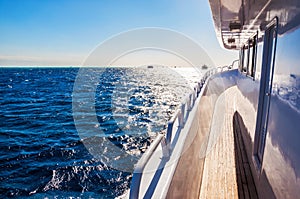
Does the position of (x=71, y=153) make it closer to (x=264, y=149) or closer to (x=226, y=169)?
(x=226, y=169)

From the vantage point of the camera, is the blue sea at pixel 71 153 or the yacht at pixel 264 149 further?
the blue sea at pixel 71 153

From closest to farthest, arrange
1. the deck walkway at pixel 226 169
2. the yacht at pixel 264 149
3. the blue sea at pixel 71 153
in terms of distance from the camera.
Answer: the yacht at pixel 264 149 < the deck walkway at pixel 226 169 < the blue sea at pixel 71 153

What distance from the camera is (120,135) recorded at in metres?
7.63

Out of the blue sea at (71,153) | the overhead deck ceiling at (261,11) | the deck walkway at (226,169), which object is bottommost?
the blue sea at (71,153)

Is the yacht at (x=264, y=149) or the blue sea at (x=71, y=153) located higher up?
the yacht at (x=264, y=149)

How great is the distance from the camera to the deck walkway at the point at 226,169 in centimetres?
200

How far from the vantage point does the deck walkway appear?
78.9 inches

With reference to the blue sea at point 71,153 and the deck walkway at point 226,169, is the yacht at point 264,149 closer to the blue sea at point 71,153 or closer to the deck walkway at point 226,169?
the deck walkway at point 226,169

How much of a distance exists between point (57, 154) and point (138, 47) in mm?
4036

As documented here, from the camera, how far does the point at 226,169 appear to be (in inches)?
95.7

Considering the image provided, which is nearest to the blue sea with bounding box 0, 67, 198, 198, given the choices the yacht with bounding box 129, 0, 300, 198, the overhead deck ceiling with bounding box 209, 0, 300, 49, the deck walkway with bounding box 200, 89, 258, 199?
the yacht with bounding box 129, 0, 300, 198

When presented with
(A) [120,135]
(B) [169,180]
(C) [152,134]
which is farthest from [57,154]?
(B) [169,180]

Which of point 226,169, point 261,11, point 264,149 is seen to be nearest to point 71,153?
point 226,169

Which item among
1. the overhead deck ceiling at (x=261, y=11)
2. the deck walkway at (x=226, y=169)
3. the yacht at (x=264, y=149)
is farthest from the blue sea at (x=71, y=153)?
the overhead deck ceiling at (x=261, y=11)
